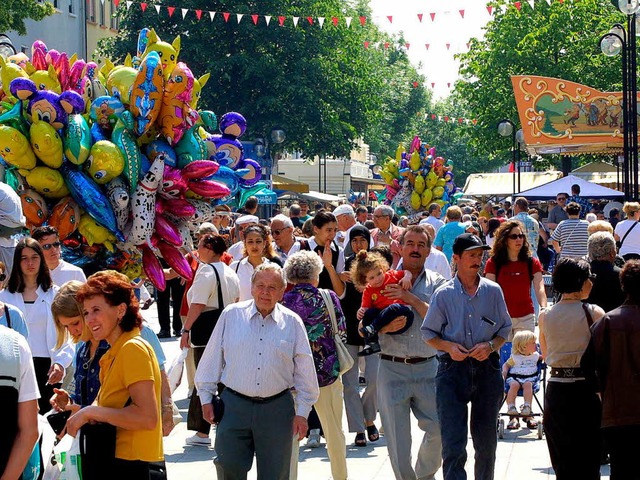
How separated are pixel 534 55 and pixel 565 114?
59.6 feet

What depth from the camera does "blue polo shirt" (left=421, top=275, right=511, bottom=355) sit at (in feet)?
25.9

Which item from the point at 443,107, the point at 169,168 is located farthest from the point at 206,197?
the point at 443,107

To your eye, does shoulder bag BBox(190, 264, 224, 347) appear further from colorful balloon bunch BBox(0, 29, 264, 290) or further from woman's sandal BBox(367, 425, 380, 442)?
woman's sandal BBox(367, 425, 380, 442)

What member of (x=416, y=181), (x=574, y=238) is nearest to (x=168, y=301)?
(x=574, y=238)

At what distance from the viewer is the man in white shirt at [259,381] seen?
7.11m

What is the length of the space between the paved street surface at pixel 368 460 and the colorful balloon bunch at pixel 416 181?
689 inches

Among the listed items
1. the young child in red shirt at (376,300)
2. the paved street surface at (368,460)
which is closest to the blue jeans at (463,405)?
the young child in red shirt at (376,300)

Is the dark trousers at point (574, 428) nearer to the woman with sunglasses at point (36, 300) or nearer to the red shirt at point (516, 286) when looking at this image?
the woman with sunglasses at point (36, 300)

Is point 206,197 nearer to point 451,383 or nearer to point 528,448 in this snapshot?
point 528,448

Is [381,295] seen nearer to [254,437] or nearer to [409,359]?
[409,359]

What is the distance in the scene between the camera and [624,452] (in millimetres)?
7137

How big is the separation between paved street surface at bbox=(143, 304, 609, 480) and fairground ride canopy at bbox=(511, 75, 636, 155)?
2314 cm

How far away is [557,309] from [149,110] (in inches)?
215

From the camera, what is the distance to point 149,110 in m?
11.9
